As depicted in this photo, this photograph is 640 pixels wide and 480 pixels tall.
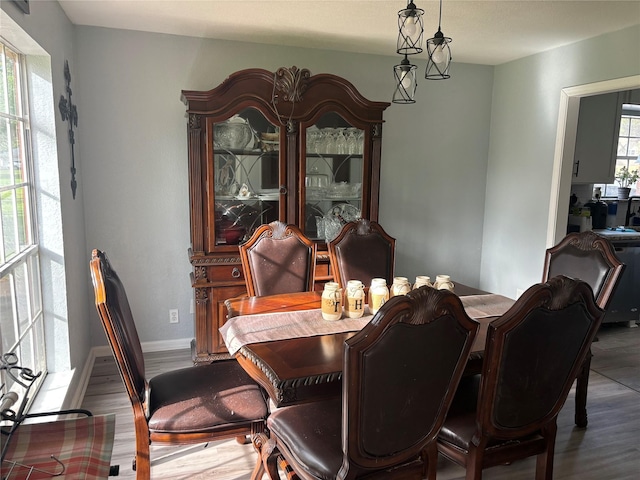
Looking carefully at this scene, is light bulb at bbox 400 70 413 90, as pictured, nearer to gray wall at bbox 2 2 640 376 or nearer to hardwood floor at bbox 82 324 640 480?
gray wall at bbox 2 2 640 376

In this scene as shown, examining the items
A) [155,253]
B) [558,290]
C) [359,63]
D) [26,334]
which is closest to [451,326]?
[558,290]

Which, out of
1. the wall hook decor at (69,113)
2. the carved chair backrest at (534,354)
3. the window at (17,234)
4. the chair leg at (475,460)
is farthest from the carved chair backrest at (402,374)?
the wall hook decor at (69,113)

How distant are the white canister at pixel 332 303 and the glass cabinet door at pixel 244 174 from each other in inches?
50.4

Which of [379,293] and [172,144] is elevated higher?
[172,144]

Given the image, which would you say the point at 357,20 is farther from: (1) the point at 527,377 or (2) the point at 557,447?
(2) the point at 557,447

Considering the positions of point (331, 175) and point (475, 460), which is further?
point (331, 175)

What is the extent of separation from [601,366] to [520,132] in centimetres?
189

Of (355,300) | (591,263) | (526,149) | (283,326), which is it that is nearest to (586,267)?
(591,263)

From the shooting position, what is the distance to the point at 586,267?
257 cm

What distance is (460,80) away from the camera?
407cm

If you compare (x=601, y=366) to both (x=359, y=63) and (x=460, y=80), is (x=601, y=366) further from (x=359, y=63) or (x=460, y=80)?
(x=359, y=63)

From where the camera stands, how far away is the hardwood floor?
224 centimetres

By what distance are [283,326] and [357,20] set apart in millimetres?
1960

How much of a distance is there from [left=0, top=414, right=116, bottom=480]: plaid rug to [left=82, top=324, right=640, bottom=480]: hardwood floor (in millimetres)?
854
